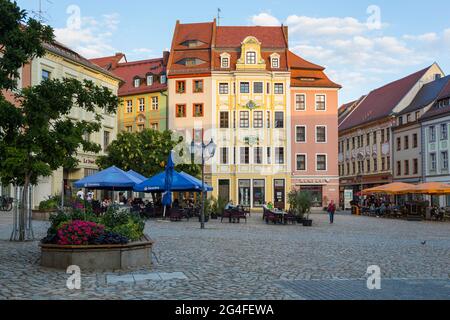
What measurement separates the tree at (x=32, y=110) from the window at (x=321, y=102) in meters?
43.3

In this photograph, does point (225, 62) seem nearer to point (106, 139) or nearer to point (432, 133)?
point (106, 139)

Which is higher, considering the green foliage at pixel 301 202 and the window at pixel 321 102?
the window at pixel 321 102

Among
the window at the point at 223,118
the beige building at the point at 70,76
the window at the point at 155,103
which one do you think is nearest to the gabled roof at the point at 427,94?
the window at the point at 223,118

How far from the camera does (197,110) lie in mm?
57656

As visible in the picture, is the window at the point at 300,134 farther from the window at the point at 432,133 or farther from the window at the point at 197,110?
the window at the point at 432,133

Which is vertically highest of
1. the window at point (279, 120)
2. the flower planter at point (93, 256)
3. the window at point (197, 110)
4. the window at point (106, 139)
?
the window at point (197, 110)

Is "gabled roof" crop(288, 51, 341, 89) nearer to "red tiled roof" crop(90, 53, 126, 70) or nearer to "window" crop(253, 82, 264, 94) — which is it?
"window" crop(253, 82, 264, 94)

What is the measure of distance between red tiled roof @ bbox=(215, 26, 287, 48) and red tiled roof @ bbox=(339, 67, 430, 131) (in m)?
14.8

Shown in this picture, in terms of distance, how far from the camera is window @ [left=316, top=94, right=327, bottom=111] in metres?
58.8

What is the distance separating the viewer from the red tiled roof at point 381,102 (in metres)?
64.8
